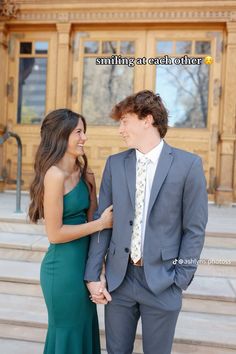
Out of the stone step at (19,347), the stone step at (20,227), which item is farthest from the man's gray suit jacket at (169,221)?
the stone step at (20,227)

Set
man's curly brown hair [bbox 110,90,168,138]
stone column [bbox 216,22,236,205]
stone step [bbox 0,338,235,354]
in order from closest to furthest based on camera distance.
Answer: man's curly brown hair [bbox 110,90,168,138] → stone step [bbox 0,338,235,354] → stone column [bbox 216,22,236,205]

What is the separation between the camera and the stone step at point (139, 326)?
2383 mm

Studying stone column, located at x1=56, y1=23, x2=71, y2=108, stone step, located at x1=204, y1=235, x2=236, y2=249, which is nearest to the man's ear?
stone step, located at x1=204, y1=235, x2=236, y2=249

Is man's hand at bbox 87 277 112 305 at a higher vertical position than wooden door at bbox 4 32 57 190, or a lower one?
lower

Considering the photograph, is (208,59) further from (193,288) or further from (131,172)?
(131,172)

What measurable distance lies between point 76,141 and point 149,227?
545mm

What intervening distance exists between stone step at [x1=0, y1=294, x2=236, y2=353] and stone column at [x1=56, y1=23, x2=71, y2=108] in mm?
3316

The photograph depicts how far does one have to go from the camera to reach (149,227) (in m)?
1.57

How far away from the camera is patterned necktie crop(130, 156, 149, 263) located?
162 cm

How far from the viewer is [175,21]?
5.06 metres

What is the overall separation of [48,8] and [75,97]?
128 centimetres

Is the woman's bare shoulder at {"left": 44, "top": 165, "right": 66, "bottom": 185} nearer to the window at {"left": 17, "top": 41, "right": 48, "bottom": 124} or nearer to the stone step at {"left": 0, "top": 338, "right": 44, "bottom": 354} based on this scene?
the stone step at {"left": 0, "top": 338, "right": 44, "bottom": 354}

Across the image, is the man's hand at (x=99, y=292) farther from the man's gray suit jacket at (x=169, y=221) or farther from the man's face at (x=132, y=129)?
the man's face at (x=132, y=129)

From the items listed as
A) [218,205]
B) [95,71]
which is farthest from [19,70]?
[218,205]
